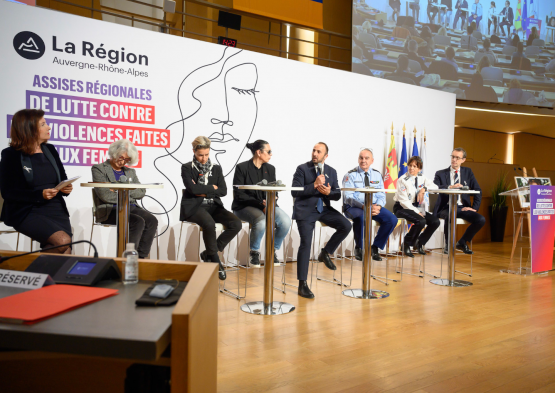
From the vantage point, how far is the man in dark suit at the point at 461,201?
18.0ft

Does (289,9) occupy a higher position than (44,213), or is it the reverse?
(289,9)

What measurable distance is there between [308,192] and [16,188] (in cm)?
224

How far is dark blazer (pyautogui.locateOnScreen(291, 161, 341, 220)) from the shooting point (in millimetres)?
3967

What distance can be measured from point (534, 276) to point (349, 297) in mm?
2530

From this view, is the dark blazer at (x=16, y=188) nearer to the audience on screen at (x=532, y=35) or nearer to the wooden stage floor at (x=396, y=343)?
the wooden stage floor at (x=396, y=343)

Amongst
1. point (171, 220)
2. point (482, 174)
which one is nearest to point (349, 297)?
point (171, 220)

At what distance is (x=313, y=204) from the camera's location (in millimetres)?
4008

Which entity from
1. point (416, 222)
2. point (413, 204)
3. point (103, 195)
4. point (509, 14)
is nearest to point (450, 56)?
point (509, 14)

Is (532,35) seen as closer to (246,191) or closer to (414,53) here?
(414,53)

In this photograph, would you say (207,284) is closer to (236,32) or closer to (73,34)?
(73,34)

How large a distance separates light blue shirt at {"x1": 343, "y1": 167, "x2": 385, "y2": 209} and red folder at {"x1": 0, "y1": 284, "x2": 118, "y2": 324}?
4070 millimetres

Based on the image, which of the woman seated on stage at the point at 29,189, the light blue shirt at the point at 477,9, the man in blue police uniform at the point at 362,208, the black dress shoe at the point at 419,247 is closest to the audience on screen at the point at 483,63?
the light blue shirt at the point at 477,9

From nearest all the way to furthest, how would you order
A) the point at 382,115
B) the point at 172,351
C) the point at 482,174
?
1. the point at 172,351
2. the point at 382,115
3. the point at 482,174

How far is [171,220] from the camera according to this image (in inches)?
186
